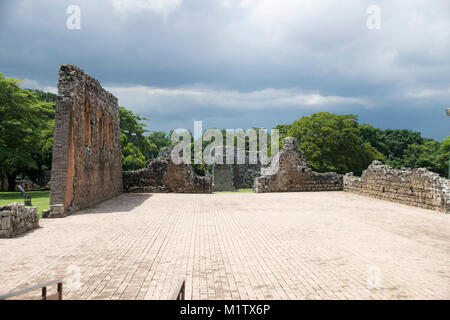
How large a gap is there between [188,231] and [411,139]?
51758mm

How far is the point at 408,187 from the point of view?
1725cm

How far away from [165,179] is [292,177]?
892cm

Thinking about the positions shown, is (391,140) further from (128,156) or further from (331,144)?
(128,156)

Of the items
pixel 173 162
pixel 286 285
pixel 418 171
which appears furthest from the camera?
pixel 173 162

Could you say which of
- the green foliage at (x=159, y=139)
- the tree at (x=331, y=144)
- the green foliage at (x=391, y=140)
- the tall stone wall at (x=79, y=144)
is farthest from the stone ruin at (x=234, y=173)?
the green foliage at (x=159, y=139)

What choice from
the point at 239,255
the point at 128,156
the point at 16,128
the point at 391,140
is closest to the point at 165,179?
the point at 128,156

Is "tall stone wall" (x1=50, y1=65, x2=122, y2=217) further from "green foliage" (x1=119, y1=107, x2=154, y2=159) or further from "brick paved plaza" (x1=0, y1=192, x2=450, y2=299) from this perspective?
"green foliage" (x1=119, y1=107, x2=154, y2=159)

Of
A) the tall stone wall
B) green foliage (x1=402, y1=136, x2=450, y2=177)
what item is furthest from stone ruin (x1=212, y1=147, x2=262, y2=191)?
green foliage (x1=402, y1=136, x2=450, y2=177)

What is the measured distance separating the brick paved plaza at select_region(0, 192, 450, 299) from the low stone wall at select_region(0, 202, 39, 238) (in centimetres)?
35

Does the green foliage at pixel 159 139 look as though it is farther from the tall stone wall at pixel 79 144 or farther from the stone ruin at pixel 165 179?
the tall stone wall at pixel 79 144

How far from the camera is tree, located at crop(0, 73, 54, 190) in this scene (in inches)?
982
